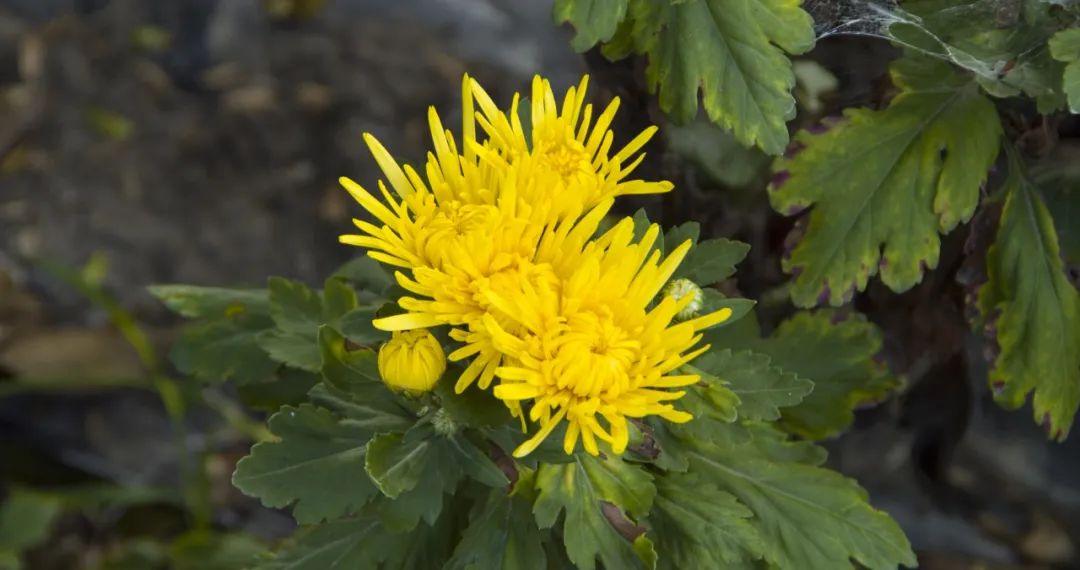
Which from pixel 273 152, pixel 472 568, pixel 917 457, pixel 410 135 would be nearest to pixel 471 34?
pixel 410 135

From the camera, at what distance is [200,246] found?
2.70 meters

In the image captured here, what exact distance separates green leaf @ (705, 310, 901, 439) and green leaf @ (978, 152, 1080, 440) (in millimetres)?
172

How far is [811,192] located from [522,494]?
58 centimetres

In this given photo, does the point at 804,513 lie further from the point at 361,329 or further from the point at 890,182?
the point at 361,329

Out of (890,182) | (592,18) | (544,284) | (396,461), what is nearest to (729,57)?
(592,18)

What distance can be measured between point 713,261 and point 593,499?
30 cm

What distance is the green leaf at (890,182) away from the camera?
4.67 feet

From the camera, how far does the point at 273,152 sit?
2.79 meters

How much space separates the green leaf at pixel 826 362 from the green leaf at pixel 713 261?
370mm

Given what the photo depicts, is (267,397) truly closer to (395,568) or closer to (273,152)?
(395,568)

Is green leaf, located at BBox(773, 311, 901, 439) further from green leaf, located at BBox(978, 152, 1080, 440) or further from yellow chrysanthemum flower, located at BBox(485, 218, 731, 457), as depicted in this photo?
yellow chrysanthemum flower, located at BBox(485, 218, 731, 457)

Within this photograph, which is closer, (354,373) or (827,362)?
(354,373)

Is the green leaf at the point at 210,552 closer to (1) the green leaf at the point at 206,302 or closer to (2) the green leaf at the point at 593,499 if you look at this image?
(1) the green leaf at the point at 206,302

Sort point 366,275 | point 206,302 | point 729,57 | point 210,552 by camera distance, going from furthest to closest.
Answer: point 210,552 < point 206,302 < point 366,275 < point 729,57
